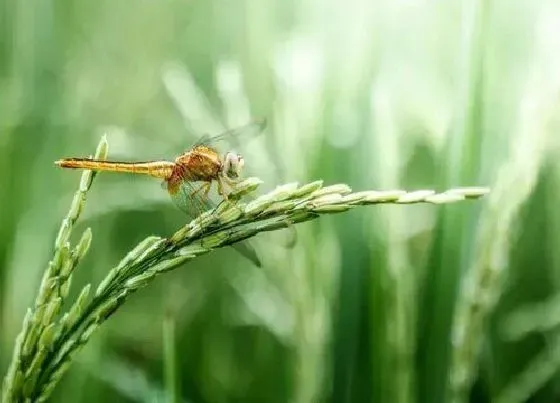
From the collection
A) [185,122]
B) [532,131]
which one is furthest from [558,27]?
[185,122]

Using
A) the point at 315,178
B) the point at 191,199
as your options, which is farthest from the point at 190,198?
the point at 315,178

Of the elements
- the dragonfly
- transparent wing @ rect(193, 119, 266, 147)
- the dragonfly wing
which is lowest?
the dragonfly wing

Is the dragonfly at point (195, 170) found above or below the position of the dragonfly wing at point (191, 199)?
above

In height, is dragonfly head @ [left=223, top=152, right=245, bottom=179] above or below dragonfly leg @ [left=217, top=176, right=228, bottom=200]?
above

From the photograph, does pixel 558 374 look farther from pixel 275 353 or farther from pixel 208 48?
pixel 208 48
